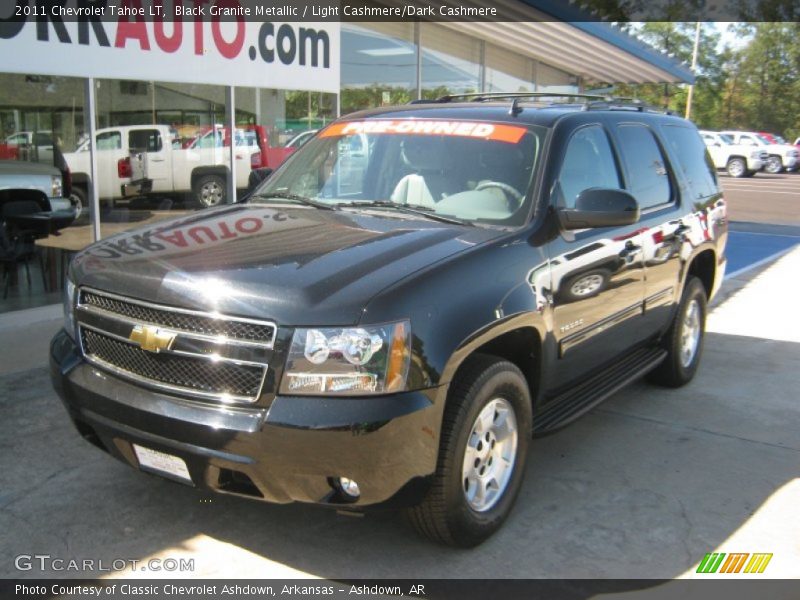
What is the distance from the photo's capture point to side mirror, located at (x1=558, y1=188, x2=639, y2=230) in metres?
3.96

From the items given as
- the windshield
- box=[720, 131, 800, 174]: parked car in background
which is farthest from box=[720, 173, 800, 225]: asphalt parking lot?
the windshield

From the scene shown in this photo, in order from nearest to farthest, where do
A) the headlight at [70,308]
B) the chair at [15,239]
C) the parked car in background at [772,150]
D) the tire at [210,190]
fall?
1. the headlight at [70,308]
2. the chair at [15,239]
3. the tire at [210,190]
4. the parked car in background at [772,150]

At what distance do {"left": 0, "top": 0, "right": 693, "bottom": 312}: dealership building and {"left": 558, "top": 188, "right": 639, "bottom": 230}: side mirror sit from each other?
5295 millimetres

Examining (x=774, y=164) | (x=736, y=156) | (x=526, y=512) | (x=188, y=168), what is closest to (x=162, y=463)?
(x=526, y=512)

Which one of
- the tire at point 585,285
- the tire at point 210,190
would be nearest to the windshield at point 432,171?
the tire at point 585,285

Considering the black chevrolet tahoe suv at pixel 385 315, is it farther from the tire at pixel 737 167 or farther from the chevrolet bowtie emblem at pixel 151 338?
the tire at pixel 737 167

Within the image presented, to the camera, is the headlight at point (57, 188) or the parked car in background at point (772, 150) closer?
the headlight at point (57, 188)

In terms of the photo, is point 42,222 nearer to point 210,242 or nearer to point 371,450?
point 210,242

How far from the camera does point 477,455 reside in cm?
348

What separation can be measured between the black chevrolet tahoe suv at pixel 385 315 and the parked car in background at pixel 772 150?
33.7 m

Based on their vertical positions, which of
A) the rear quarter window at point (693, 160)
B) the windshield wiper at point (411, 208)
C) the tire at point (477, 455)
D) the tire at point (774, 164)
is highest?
the tire at point (774, 164)

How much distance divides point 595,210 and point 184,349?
2.12 meters

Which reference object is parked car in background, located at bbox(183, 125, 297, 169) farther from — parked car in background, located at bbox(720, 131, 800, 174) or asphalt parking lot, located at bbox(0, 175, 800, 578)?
parked car in background, located at bbox(720, 131, 800, 174)

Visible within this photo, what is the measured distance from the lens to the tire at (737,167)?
34.8 m
